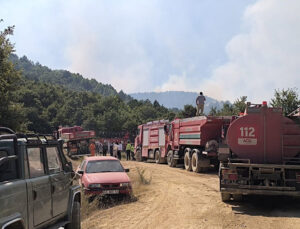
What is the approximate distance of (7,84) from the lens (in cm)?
1584

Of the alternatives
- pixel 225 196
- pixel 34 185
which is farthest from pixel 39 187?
pixel 225 196

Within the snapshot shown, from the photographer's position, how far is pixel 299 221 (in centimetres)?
813

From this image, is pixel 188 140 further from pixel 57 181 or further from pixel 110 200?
pixel 57 181

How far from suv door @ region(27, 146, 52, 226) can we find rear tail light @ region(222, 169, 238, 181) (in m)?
5.31

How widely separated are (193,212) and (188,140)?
10.0 m

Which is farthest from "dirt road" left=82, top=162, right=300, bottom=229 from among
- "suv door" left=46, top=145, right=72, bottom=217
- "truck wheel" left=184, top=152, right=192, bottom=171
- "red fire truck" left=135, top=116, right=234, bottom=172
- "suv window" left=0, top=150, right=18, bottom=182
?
"truck wheel" left=184, top=152, right=192, bottom=171

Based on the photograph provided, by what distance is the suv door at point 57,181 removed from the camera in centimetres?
606

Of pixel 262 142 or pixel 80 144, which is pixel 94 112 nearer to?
pixel 80 144

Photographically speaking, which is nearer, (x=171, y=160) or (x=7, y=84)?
(x=7, y=84)

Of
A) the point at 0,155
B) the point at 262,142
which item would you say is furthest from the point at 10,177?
the point at 262,142

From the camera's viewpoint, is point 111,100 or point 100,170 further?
point 111,100

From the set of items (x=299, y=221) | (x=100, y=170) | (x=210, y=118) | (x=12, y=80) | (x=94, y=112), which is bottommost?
(x=299, y=221)

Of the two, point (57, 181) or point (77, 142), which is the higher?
point (77, 142)

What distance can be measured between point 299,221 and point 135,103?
110 metres
